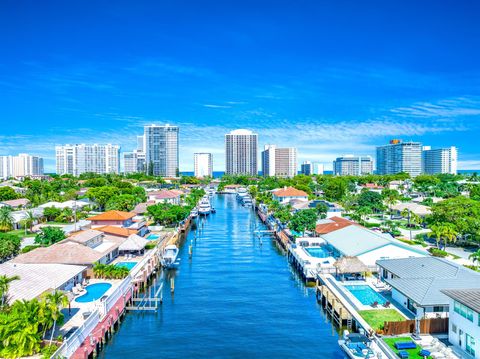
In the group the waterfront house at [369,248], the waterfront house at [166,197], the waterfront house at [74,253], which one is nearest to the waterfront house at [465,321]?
the waterfront house at [369,248]

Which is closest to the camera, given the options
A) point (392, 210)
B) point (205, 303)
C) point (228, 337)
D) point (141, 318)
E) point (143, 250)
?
point (228, 337)

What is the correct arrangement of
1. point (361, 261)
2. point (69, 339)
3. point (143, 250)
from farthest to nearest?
point (143, 250) < point (361, 261) < point (69, 339)

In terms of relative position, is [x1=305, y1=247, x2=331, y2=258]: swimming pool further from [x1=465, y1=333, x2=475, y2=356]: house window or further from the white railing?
the white railing

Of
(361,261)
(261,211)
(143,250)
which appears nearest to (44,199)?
(261,211)

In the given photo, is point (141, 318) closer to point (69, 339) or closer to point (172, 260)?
point (69, 339)

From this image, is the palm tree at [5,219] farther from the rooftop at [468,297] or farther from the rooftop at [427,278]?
the rooftop at [468,297]

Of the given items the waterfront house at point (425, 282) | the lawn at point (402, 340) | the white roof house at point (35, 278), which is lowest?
the lawn at point (402, 340)
